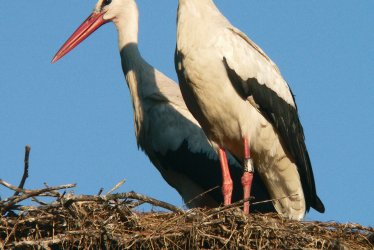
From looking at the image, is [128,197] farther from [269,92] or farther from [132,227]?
[269,92]

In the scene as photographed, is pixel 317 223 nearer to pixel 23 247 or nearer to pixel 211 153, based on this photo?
pixel 23 247

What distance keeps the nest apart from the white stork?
135cm

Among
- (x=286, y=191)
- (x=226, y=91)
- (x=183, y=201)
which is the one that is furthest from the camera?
(x=183, y=201)

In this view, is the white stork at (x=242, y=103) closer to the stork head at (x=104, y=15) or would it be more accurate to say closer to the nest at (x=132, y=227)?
the nest at (x=132, y=227)

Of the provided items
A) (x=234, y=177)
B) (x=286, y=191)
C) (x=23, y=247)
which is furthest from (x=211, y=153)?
(x=23, y=247)

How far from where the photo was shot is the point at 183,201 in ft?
43.2

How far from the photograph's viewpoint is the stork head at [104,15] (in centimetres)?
1400

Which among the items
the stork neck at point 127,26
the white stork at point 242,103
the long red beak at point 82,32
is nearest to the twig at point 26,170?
the white stork at point 242,103

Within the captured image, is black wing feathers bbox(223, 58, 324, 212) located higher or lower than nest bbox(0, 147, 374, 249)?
higher

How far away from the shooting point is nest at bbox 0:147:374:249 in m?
9.39

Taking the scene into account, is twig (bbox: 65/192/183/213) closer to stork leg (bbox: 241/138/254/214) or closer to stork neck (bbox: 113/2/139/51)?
stork leg (bbox: 241/138/254/214)

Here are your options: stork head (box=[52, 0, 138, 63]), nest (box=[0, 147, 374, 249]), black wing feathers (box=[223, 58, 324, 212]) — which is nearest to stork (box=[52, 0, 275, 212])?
stork head (box=[52, 0, 138, 63])

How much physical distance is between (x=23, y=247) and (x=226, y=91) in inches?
105

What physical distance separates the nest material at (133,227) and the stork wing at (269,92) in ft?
5.19
